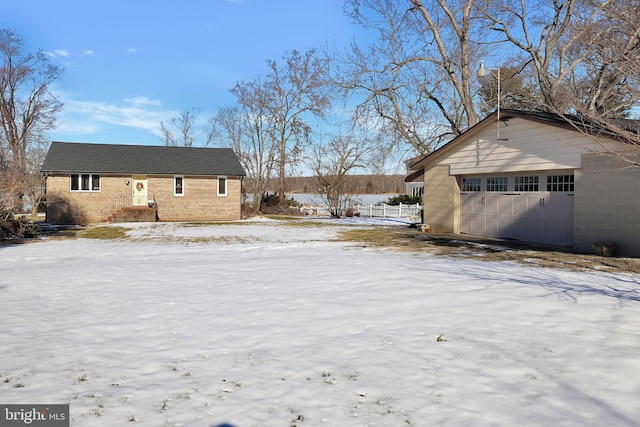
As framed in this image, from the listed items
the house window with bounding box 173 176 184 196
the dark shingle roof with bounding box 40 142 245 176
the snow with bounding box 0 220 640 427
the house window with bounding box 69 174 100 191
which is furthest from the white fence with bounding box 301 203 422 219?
the snow with bounding box 0 220 640 427

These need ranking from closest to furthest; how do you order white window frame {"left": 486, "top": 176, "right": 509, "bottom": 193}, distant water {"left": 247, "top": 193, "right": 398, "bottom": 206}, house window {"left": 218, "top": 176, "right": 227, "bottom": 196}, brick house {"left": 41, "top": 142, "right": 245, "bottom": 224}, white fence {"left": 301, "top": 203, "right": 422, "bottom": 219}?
white window frame {"left": 486, "top": 176, "right": 509, "bottom": 193} < brick house {"left": 41, "top": 142, "right": 245, "bottom": 224} < house window {"left": 218, "top": 176, "right": 227, "bottom": 196} < white fence {"left": 301, "top": 203, "right": 422, "bottom": 219} < distant water {"left": 247, "top": 193, "right": 398, "bottom": 206}

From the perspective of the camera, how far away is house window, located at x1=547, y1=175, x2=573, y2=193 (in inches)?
576

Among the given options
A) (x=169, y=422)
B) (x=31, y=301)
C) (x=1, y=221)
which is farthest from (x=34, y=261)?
(x=169, y=422)

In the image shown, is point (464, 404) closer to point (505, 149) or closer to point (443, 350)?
point (443, 350)

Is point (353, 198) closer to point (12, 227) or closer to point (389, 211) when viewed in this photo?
point (389, 211)

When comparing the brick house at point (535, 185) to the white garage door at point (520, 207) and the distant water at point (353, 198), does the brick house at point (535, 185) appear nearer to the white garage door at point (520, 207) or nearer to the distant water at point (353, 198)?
the white garage door at point (520, 207)

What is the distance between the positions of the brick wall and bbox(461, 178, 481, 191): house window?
16968 mm

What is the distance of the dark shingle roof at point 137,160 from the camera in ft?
93.0

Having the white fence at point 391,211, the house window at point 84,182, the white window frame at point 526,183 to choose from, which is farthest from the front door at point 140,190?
the white window frame at point 526,183

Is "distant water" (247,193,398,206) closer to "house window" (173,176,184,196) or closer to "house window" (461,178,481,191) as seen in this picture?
"house window" (173,176,184,196)

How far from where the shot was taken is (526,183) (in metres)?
16.5

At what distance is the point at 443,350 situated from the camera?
5.05m

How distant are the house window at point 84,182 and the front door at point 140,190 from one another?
2.22 metres

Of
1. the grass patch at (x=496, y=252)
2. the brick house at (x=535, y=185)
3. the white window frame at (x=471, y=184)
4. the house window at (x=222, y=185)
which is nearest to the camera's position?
the grass patch at (x=496, y=252)
